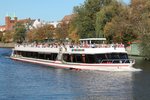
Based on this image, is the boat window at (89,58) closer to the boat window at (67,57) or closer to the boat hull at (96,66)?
the boat hull at (96,66)

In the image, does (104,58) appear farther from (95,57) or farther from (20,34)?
(20,34)

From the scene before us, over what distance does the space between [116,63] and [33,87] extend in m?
15.6

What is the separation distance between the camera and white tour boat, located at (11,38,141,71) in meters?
52.5

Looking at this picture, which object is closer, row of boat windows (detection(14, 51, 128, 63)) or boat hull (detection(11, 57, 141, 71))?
boat hull (detection(11, 57, 141, 71))

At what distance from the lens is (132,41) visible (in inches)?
3580

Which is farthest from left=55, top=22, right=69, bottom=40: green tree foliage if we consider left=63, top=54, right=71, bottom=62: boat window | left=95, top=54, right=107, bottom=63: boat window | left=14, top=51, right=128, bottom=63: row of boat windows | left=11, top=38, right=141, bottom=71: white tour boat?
left=95, top=54, right=107, bottom=63: boat window

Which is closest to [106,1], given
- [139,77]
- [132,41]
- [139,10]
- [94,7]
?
[94,7]

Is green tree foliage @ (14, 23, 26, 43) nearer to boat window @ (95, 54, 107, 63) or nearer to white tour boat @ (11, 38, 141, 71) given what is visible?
white tour boat @ (11, 38, 141, 71)

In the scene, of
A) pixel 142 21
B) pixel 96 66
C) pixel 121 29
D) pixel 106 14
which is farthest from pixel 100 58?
pixel 106 14

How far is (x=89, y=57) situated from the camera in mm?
54469

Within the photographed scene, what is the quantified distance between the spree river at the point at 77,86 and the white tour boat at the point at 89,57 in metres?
2.06

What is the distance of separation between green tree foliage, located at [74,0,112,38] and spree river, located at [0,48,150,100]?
1844 inches

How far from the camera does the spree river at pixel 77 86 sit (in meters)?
33.7

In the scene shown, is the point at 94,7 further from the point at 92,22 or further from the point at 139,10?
the point at 139,10
